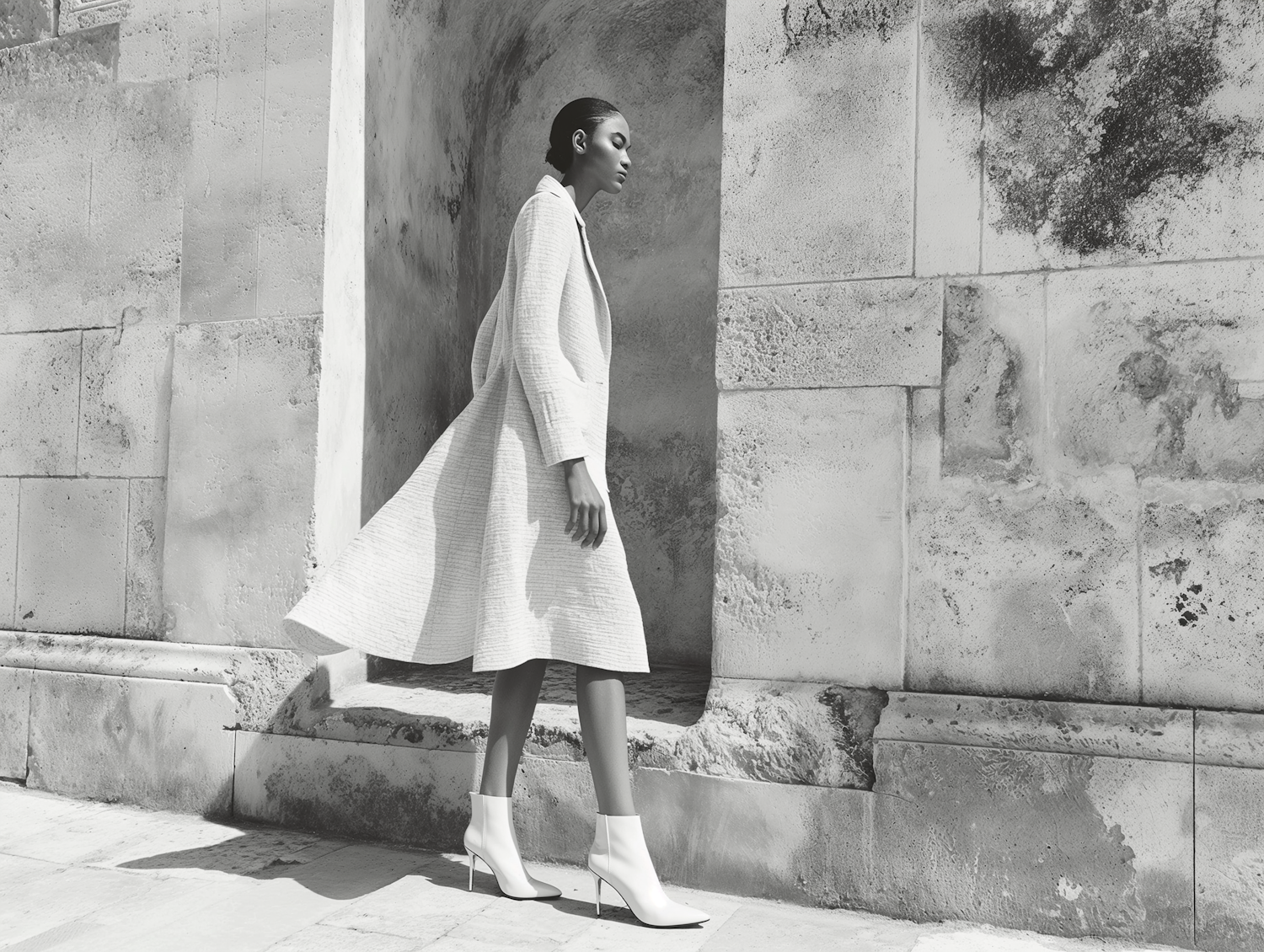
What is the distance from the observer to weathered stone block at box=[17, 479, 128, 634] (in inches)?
146

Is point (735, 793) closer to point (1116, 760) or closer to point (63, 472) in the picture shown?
point (1116, 760)

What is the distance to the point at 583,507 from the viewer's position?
2.58 m

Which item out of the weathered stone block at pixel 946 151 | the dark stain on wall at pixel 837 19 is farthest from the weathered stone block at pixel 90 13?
the weathered stone block at pixel 946 151

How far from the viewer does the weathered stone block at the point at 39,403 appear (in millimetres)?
3822

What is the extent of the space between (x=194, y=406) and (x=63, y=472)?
0.64 m

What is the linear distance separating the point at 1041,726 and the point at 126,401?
2958mm

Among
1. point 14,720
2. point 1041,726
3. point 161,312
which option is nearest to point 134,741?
point 14,720

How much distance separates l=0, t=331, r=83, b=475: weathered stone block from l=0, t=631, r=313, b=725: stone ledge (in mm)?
599

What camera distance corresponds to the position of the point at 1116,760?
8.30 feet

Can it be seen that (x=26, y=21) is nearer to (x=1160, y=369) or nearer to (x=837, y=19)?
(x=837, y=19)

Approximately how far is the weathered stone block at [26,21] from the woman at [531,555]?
2362 mm

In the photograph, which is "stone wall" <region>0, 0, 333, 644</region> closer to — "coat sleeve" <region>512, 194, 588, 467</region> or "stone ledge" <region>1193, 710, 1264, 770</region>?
"coat sleeve" <region>512, 194, 588, 467</region>

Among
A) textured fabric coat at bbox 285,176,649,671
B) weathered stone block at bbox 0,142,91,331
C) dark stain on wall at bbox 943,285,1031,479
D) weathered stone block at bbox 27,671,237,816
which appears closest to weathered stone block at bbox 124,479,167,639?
weathered stone block at bbox 27,671,237,816

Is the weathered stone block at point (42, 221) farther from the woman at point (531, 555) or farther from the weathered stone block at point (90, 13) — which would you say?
the woman at point (531, 555)
